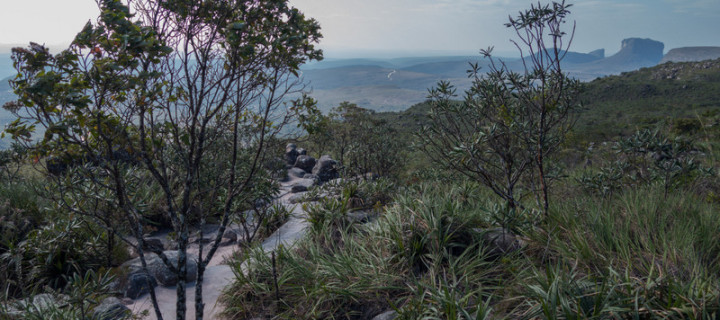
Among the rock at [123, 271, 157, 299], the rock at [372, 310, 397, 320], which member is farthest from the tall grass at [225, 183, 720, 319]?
the rock at [123, 271, 157, 299]

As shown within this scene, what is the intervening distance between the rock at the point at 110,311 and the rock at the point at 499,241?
3977 millimetres

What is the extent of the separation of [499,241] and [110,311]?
4424mm

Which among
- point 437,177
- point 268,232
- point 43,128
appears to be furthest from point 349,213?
point 43,128

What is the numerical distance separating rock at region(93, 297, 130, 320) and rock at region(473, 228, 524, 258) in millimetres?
3977

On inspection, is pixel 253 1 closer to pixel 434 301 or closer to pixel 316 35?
pixel 316 35

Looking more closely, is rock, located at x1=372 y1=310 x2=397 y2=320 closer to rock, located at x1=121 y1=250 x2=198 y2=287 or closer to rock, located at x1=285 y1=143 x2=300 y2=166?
rock, located at x1=121 y1=250 x2=198 y2=287

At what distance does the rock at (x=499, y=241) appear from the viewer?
400cm

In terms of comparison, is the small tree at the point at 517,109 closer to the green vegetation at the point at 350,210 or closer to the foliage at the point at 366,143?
the green vegetation at the point at 350,210

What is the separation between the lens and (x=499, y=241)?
409cm

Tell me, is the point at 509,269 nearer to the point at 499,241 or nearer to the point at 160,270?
the point at 499,241

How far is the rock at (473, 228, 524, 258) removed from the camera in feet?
13.1

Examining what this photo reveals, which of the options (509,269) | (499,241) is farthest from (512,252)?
(509,269)

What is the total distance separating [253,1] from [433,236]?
10.4 feet

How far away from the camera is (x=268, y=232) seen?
7492mm
